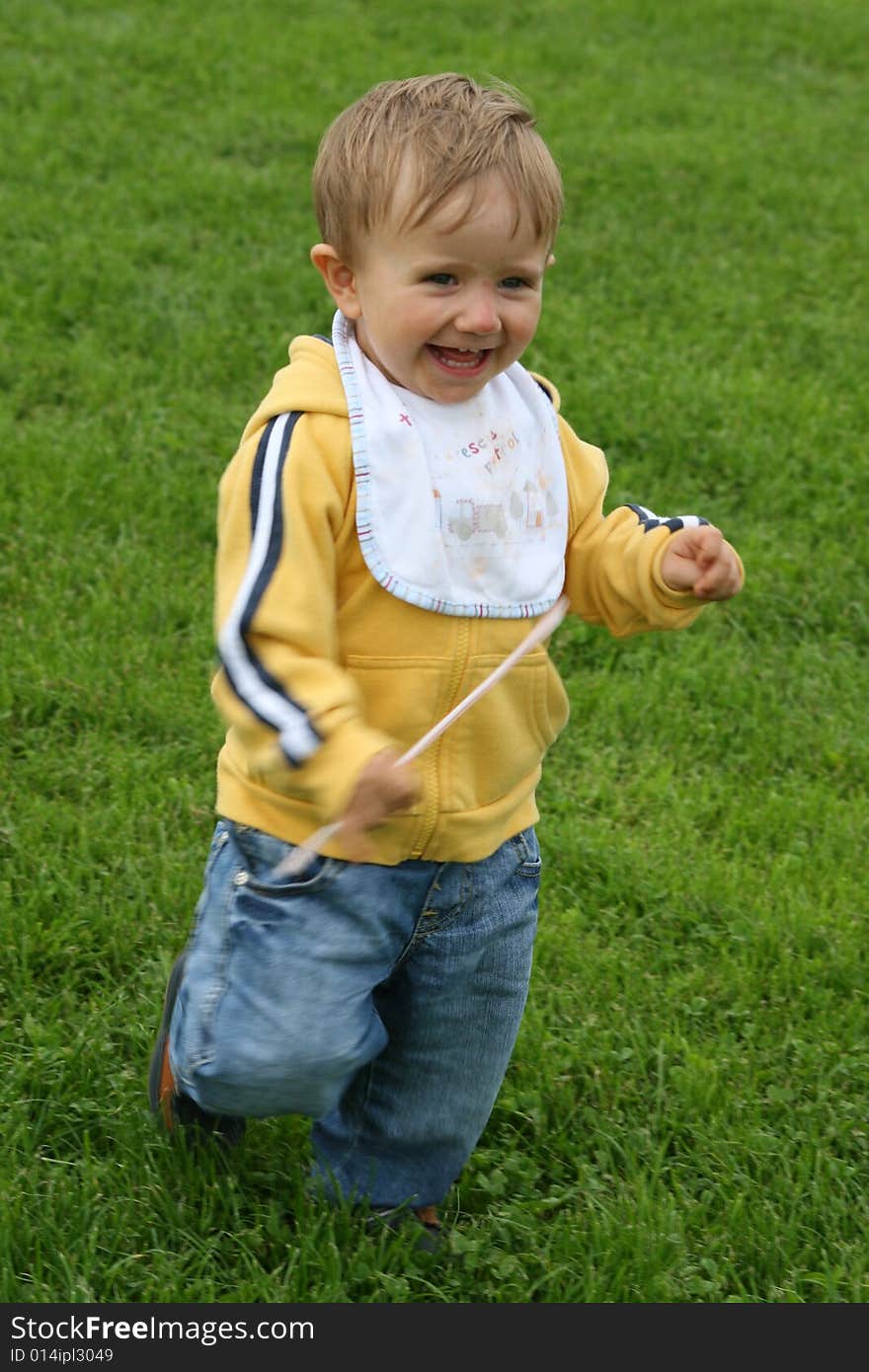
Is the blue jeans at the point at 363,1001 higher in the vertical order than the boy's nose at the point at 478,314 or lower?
lower

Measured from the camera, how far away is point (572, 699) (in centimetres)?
434

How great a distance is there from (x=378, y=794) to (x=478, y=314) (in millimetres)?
678

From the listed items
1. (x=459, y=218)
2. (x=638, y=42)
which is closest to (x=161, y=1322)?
(x=459, y=218)

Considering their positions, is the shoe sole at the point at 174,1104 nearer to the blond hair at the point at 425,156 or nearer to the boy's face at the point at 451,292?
the boy's face at the point at 451,292

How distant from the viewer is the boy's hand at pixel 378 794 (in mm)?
2039

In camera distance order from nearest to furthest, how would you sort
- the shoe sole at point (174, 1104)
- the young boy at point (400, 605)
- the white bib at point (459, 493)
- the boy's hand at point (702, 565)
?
the young boy at point (400, 605)
the white bib at point (459, 493)
the boy's hand at point (702, 565)
the shoe sole at point (174, 1104)

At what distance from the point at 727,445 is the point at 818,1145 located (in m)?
2.91

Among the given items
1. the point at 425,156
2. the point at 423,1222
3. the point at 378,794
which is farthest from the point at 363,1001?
the point at 425,156

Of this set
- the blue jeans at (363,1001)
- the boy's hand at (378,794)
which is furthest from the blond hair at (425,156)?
the blue jeans at (363,1001)

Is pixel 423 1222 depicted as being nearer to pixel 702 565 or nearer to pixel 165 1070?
pixel 165 1070

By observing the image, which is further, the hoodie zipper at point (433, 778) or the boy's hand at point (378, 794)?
the hoodie zipper at point (433, 778)

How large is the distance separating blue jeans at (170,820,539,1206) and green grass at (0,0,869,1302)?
0.19 m

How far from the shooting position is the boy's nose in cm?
225

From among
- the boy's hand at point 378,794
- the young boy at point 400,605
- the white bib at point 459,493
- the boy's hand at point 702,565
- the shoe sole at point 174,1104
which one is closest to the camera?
the boy's hand at point 378,794
